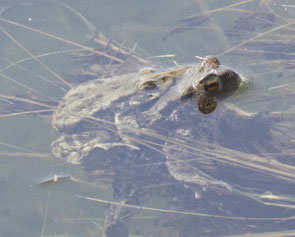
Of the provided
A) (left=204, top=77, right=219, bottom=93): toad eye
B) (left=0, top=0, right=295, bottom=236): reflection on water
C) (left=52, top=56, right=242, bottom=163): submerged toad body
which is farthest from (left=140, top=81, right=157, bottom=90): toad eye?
(left=204, top=77, right=219, bottom=93): toad eye

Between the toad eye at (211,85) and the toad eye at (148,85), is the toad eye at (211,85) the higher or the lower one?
the lower one

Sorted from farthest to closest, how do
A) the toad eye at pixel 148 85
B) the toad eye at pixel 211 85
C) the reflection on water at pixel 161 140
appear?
the toad eye at pixel 148 85 → the toad eye at pixel 211 85 → the reflection on water at pixel 161 140

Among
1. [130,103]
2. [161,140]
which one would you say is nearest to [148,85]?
[130,103]

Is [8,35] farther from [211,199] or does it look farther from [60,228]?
[211,199]

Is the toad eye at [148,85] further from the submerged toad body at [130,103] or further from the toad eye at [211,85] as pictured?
the toad eye at [211,85]

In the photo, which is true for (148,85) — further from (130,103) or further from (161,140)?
(161,140)

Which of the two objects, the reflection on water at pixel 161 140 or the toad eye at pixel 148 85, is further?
the toad eye at pixel 148 85

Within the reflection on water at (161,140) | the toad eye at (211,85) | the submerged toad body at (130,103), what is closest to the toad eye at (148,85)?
the submerged toad body at (130,103)

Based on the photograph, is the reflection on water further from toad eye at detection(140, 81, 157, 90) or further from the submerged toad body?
toad eye at detection(140, 81, 157, 90)
